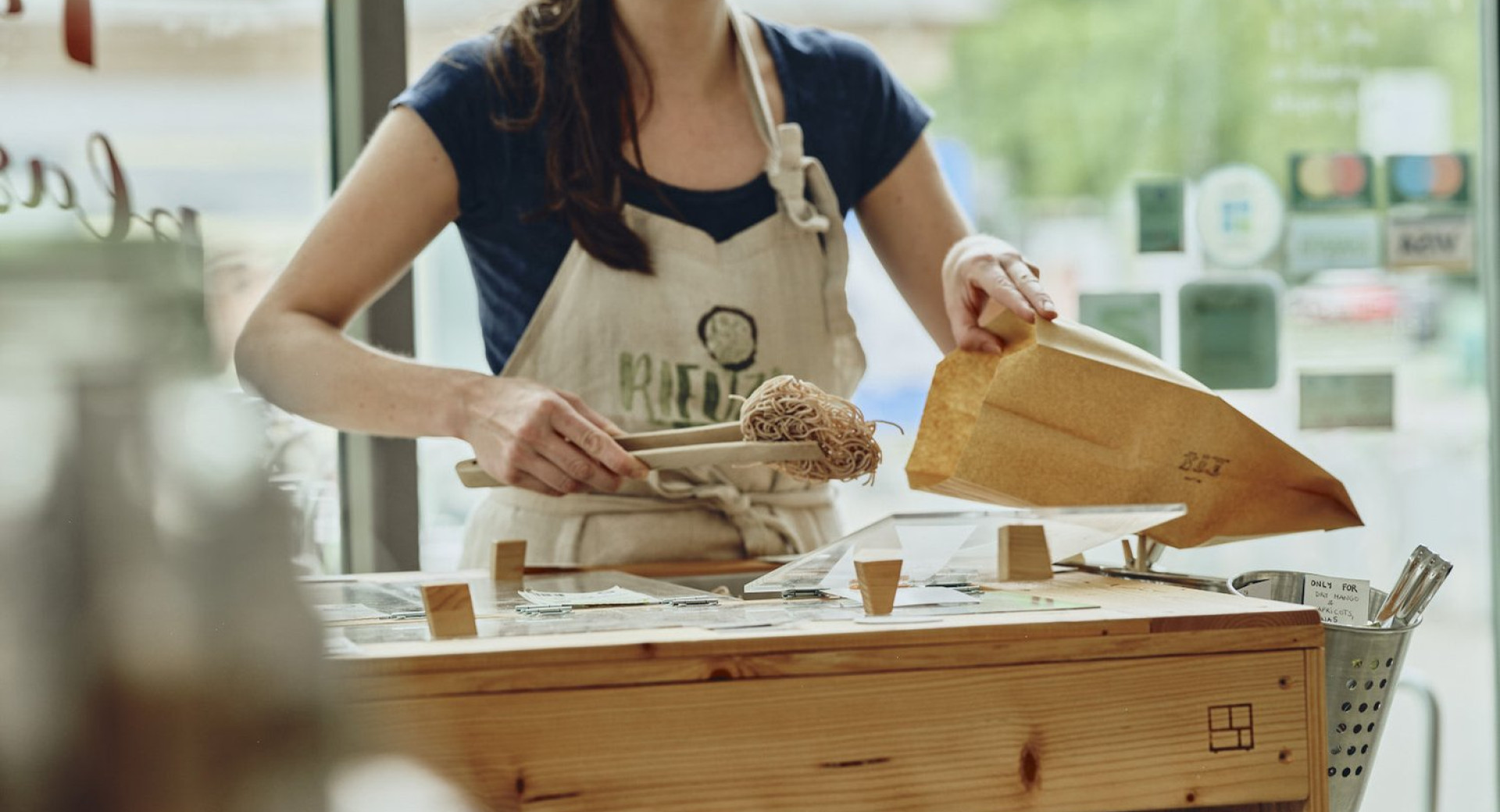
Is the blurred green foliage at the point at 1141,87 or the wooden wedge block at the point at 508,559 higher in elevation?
the blurred green foliage at the point at 1141,87

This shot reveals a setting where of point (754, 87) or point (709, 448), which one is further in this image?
point (754, 87)

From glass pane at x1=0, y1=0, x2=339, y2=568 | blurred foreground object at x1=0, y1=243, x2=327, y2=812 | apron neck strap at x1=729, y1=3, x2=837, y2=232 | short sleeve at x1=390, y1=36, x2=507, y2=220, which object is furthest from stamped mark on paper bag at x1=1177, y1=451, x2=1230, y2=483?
glass pane at x1=0, y1=0, x2=339, y2=568

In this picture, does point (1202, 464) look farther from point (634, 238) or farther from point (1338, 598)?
point (634, 238)

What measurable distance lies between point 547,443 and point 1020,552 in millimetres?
395

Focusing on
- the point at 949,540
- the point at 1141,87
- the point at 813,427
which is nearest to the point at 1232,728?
the point at 949,540

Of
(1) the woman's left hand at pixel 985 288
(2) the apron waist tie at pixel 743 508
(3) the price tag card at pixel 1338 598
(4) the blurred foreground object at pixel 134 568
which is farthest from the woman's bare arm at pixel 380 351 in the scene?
(4) the blurred foreground object at pixel 134 568

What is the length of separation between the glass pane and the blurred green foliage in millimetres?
1063

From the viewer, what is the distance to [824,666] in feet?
2.65

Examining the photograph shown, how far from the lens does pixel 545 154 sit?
146cm

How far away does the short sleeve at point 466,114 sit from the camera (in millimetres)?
1418

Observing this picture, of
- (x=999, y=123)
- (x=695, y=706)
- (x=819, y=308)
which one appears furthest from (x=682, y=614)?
(x=999, y=123)

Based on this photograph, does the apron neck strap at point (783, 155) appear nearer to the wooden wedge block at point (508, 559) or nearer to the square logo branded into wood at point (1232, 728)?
the wooden wedge block at point (508, 559)

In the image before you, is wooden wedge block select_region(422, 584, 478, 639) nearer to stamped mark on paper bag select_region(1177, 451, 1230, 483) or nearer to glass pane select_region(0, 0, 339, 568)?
stamped mark on paper bag select_region(1177, 451, 1230, 483)

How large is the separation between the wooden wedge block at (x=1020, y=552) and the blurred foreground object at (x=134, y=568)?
84 centimetres
